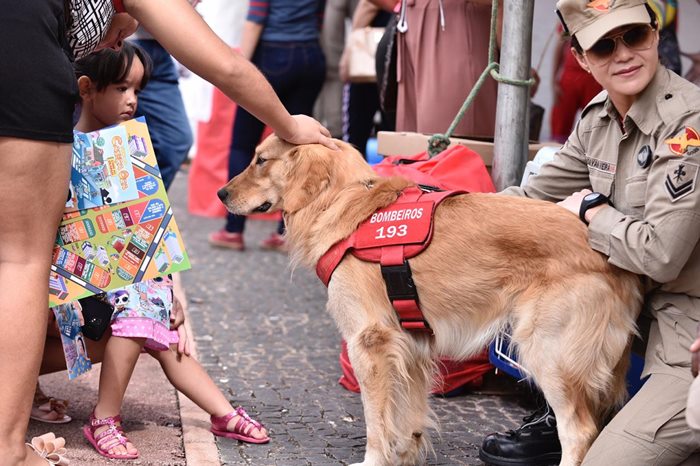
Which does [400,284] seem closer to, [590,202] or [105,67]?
[590,202]

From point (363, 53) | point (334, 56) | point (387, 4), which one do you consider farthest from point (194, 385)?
point (334, 56)

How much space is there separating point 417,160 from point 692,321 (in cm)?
150

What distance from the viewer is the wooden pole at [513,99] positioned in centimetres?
416

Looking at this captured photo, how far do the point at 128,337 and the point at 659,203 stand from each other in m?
2.00

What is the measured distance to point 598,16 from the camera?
3.15 m

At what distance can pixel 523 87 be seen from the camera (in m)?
4.21

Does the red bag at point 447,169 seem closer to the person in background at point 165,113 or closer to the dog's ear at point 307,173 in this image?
the dog's ear at point 307,173

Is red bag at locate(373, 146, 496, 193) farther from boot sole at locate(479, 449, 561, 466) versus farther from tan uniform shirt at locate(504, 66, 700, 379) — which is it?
boot sole at locate(479, 449, 561, 466)

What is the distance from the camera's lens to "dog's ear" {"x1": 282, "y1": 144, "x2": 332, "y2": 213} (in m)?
3.53

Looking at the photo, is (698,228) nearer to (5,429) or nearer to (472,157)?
(472,157)

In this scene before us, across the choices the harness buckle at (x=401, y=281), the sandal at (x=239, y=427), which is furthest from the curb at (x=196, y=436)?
the harness buckle at (x=401, y=281)

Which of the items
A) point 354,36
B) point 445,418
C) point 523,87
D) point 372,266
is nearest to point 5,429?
point 372,266

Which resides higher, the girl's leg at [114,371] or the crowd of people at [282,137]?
the crowd of people at [282,137]

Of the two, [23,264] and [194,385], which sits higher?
[23,264]
